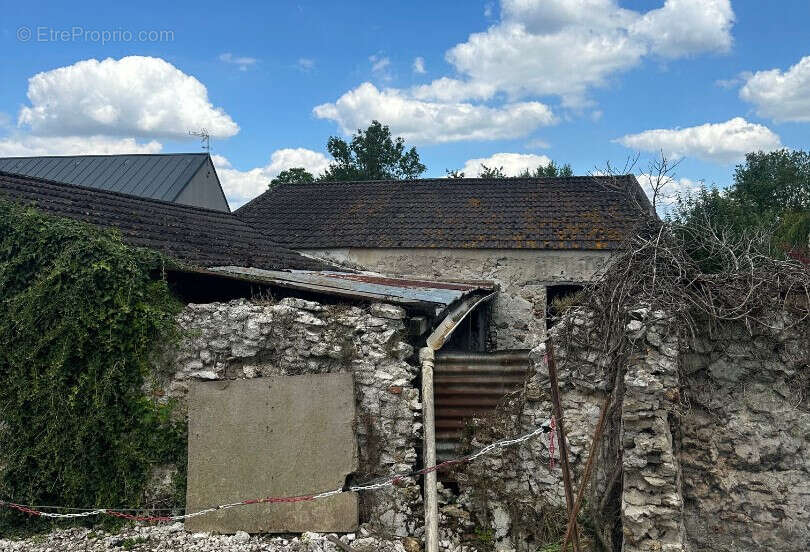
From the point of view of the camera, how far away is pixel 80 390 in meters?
5.57

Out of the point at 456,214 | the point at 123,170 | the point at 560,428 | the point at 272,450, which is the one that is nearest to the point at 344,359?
the point at 272,450

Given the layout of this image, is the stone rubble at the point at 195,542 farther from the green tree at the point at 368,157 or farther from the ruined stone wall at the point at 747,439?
the green tree at the point at 368,157

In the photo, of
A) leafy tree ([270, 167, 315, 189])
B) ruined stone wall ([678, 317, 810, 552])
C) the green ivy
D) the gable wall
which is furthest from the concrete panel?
leafy tree ([270, 167, 315, 189])

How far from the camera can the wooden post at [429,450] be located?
5102mm

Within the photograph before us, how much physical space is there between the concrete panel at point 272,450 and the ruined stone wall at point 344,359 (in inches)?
5.8

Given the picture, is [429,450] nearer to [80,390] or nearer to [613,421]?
[613,421]

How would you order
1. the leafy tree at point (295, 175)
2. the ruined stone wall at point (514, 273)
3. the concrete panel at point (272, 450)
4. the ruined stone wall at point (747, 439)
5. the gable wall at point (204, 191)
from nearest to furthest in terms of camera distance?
the ruined stone wall at point (747, 439)
the concrete panel at point (272, 450)
the ruined stone wall at point (514, 273)
the gable wall at point (204, 191)
the leafy tree at point (295, 175)

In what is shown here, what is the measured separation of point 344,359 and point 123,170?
20.4 meters

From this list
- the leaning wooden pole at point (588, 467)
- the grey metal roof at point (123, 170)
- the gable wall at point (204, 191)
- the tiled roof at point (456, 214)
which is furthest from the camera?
the gable wall at point (204, 191)

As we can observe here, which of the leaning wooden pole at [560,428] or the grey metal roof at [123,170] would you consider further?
the grey metal roof at [123,170]

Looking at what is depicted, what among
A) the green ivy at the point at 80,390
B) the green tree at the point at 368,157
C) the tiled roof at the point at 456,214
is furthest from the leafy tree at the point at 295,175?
the green ivy at the point at 80,390

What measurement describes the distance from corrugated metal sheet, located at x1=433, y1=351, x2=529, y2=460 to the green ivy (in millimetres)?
2477

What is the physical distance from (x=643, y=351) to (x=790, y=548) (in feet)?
6.76

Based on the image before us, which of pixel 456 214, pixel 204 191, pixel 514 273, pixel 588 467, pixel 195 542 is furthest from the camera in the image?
pixel 204 191
